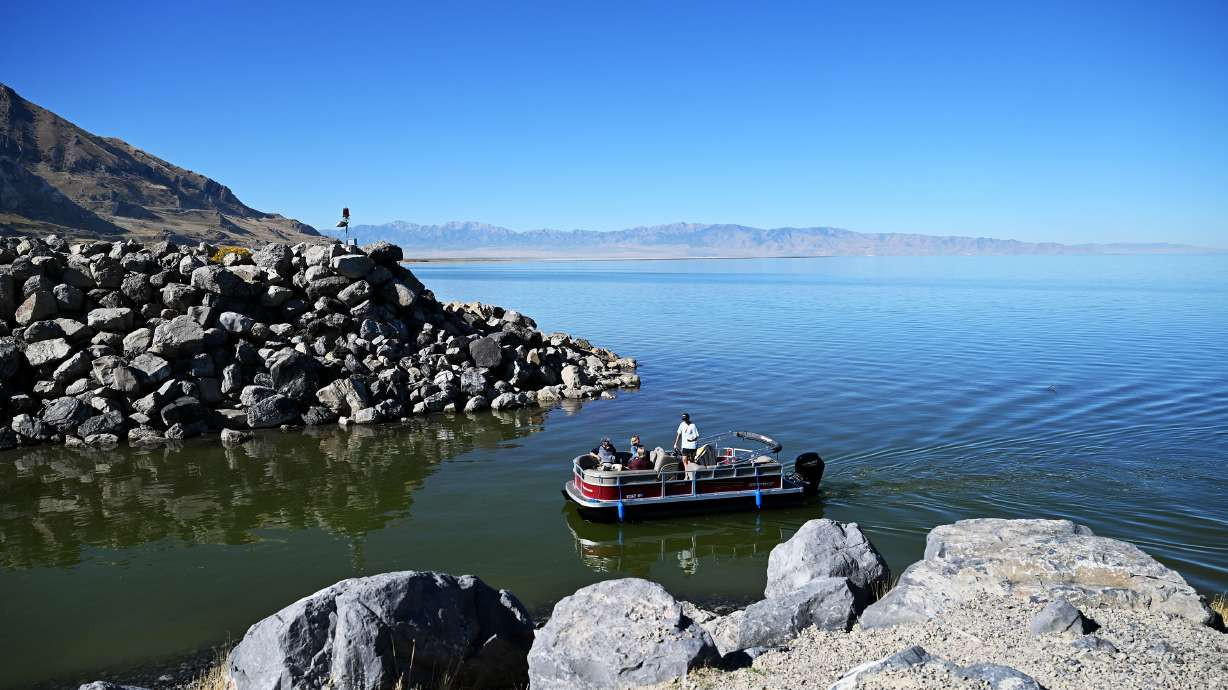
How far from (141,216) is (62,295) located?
174m

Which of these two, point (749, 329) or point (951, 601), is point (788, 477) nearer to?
point (951, 601)

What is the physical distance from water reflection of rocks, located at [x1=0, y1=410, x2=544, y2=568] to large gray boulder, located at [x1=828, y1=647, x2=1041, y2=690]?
13702mm

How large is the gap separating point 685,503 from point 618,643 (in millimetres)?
11153

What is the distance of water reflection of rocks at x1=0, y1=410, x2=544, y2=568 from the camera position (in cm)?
2086

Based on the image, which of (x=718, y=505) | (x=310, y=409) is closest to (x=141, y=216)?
(x=310, y=409)

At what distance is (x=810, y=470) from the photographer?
2223 centimetres

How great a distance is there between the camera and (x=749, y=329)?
216ft

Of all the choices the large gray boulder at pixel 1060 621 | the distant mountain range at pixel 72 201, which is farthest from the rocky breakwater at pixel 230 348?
the distant mountain range at pixel 72 201

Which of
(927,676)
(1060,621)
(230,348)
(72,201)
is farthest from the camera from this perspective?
(72,201)

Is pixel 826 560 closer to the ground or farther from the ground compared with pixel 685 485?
farther from the ground

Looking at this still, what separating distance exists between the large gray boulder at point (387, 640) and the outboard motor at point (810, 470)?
1199cm

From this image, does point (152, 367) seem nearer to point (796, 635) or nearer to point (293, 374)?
point (293, 374)

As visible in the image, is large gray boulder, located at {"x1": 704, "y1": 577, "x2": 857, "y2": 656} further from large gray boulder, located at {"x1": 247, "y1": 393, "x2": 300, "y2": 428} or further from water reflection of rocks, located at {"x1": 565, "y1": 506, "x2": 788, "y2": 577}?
large gray boulder, located at {"x1": 247, "y1": 393, "x2": 300, "y2": 428}

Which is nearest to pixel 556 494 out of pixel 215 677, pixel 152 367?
pixel 215 677
